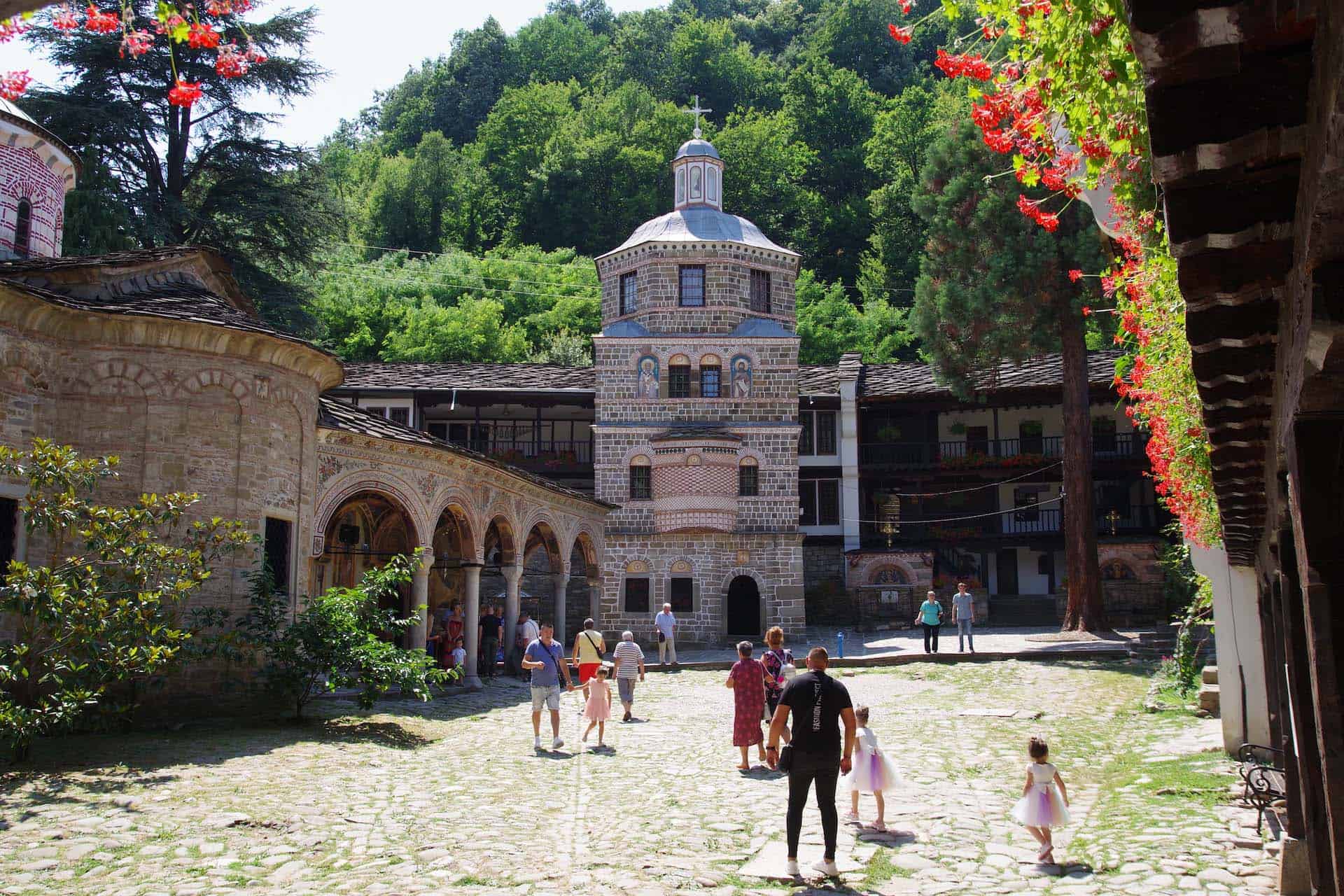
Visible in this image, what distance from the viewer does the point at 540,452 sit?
3475 cm

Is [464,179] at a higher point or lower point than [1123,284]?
higher

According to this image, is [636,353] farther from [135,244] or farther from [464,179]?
[464,179]

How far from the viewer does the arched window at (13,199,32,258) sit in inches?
704

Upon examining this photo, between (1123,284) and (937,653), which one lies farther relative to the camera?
(937,653)

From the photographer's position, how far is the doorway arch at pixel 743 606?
3091 centimetres

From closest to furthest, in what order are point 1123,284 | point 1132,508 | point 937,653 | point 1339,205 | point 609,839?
point 1339,205 < point 609,839 < point 1123,284 < point 937,653 < point 1132,508

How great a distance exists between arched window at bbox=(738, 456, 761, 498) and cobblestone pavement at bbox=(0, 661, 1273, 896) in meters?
16.8

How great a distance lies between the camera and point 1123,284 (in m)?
8.58

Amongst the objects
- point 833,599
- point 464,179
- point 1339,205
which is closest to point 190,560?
point 1339,205

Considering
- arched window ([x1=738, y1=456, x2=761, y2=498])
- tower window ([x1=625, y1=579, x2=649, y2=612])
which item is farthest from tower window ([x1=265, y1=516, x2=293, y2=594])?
arched window ([x1=738, y1=456, x2=761, y2=498])

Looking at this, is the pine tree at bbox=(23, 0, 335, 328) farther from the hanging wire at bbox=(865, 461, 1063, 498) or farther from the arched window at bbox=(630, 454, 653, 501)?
the hanging wire at bbox=(865, 461, 1063, 498)

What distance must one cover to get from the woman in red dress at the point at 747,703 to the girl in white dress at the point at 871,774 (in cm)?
207

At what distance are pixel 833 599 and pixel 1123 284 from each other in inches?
982

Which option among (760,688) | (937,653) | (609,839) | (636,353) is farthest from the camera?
(636,353)
